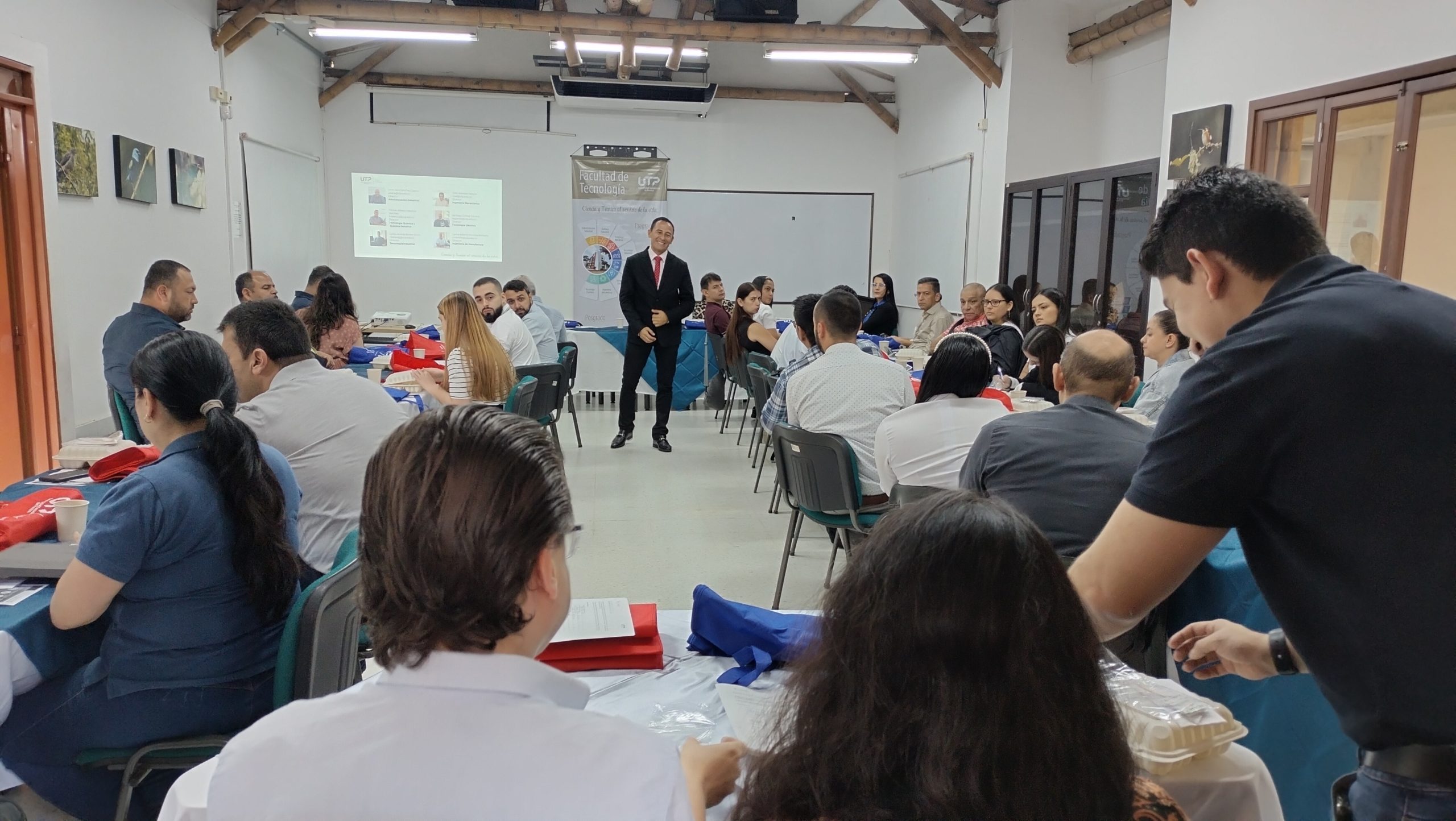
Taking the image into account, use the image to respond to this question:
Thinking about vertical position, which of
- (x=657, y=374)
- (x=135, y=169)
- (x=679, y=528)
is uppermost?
(x=135, y=169)

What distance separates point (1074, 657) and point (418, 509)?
2.10ft

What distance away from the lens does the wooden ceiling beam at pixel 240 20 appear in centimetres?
753

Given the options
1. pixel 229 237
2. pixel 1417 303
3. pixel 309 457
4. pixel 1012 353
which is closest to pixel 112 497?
pixel 309 457

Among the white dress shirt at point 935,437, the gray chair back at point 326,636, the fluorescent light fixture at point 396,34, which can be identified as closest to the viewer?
the gray chair back at point 326,636

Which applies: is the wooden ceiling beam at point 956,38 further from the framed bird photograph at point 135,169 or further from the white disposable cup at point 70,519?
the white disposable cup at point 70,519

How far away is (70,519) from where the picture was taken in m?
2.13

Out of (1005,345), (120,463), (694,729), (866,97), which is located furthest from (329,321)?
(866,97)

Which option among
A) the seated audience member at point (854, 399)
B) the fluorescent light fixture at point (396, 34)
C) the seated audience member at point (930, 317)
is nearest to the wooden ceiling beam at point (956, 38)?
the seated audience member at point (930, 317)

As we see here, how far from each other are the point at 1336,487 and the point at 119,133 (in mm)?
7056

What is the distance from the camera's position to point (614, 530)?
497cm

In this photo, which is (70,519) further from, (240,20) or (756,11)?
(756,11)

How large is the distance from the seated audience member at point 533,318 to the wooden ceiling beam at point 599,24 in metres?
2.28

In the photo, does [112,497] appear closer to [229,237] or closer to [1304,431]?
[1304,431]

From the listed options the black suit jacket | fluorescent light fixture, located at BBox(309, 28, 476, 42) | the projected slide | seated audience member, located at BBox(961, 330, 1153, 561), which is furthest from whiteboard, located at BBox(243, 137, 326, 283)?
seated audience member, located at BBox(961, 330, 1153, 561)
